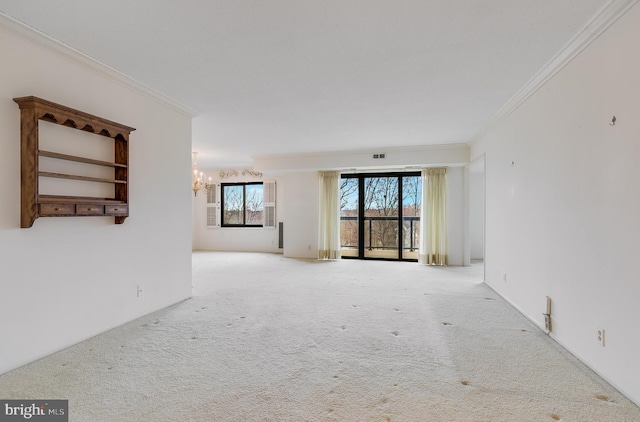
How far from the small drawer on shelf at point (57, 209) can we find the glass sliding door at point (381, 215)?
19.0 ft

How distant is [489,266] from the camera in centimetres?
473

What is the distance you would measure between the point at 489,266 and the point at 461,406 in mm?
3463

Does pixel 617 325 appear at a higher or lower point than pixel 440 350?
higher

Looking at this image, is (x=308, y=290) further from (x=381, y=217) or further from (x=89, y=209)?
(x=381, y=217)

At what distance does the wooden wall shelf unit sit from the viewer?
2.24 meters

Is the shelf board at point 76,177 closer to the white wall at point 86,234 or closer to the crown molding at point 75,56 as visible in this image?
the white wall at point 86,234

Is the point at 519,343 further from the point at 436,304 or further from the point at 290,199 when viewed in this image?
the point at 290,199

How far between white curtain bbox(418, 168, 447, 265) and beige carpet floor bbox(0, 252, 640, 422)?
287 centimetres

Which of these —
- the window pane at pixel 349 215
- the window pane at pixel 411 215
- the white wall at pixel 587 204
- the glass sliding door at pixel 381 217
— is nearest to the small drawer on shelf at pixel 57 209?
the white wall at pixel 587 204

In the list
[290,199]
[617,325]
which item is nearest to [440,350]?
[617,325]

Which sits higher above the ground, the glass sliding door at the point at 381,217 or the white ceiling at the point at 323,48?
the white ceiling at the point at 323,48

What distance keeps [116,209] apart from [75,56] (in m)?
1.38

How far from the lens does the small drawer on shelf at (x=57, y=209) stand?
231 centimetres

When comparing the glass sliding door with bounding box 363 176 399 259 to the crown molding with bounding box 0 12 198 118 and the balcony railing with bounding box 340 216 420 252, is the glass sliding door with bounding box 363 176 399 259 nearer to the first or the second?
the balcony railing with bounding box 340 216 420 252
